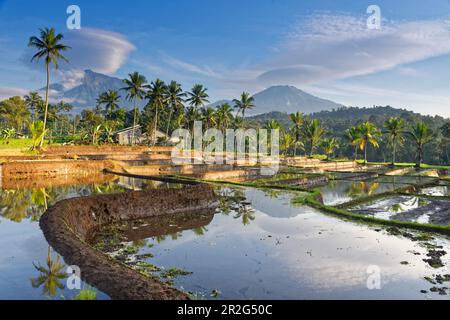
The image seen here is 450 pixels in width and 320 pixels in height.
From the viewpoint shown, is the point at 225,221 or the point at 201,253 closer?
the point at 201,253

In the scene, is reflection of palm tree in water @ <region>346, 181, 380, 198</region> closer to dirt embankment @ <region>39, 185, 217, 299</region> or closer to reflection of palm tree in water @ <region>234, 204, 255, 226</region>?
reflection of palm tree in water @ <region>234, 204, 255, 226</region>

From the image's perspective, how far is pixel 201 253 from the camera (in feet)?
38.9

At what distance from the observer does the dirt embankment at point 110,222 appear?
290 inches

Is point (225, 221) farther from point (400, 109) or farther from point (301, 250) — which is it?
point (400, 109)

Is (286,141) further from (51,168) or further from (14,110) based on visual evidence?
(14,110)

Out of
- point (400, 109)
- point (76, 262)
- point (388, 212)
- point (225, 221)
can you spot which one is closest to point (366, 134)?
point (388, 212)

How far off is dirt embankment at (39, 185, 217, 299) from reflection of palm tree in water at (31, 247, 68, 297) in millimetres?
319

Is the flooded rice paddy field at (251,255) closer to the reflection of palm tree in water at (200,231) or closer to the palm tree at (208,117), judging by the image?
the reflection of palm tree in water at (200,231)

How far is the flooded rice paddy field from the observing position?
851 cm

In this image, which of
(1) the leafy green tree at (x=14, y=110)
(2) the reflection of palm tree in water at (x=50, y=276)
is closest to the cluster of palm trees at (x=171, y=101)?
(1) the leafy green tree at (x=14, y=110)

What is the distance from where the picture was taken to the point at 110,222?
15.8 m

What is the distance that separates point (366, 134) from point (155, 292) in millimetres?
62134

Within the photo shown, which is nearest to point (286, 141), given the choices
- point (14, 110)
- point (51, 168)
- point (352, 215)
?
point (51, 168)

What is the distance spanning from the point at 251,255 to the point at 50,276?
237 inches
